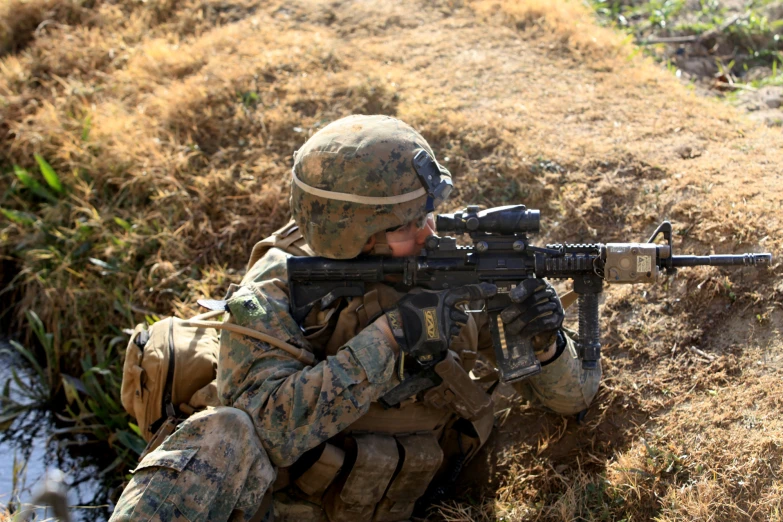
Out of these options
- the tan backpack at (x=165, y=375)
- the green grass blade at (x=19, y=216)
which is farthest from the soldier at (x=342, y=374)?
the green grass blade at (x=19, y=216)

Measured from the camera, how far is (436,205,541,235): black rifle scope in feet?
12.2

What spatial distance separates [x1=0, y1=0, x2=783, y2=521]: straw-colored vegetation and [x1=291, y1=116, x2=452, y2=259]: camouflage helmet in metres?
1.47

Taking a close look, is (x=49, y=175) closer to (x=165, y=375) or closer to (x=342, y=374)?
(x=165, y=375)

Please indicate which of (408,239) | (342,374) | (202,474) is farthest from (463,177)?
(202,474)

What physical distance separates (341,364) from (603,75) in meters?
4.02

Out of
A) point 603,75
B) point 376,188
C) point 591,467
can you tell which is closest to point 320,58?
point 603,75

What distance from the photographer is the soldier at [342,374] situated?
11.4ft

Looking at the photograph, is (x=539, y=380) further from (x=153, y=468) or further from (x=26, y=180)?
(x=26, y=180)

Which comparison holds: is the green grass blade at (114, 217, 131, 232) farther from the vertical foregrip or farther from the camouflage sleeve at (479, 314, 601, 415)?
the vertical foregrip

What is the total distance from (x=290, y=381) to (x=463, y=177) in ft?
8.42

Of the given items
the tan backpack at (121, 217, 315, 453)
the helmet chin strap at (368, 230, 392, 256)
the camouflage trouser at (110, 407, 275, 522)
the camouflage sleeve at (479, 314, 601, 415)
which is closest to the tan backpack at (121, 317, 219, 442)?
the tan backpack at (121, 217, 315, 453)

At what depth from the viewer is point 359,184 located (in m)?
3.61

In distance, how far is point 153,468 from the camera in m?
3.46

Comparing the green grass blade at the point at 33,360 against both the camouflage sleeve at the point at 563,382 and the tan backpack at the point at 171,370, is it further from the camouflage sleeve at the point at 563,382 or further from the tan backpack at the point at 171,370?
the camouflage sleeve at the point at 563,382
